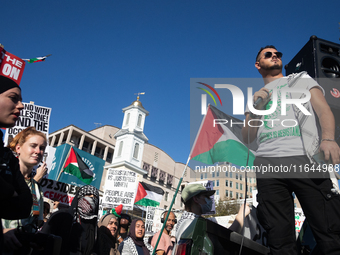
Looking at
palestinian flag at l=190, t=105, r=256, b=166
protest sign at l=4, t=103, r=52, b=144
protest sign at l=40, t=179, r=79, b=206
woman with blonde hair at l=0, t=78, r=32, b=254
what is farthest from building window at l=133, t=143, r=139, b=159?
woman with blonde hair at l=0, t=78, r=32, b=254

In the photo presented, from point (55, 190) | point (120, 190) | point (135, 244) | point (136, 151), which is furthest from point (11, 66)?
point (136, 151)

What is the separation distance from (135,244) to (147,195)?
999 cm

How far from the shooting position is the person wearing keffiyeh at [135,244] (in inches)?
183

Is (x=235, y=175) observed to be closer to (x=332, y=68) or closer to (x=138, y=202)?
(x=332, y=68)

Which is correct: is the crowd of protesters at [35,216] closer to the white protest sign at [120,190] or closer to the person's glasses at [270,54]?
the person's glasses at [270,54]

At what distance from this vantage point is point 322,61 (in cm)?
347

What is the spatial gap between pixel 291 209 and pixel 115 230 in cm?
356

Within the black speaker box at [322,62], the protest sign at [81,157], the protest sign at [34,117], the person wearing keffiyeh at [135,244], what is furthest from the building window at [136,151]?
the black speaker box at [322,62]

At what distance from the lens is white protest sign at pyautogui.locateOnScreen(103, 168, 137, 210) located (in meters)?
11.0

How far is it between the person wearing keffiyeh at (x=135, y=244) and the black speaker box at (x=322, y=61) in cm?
351

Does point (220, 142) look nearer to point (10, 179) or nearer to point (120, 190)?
point (10, 179)

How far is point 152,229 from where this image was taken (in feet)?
42.2

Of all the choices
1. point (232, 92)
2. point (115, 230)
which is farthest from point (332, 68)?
point (115, 230)

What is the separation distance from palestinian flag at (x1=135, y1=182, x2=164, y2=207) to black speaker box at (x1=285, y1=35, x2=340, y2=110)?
11.6 meters
